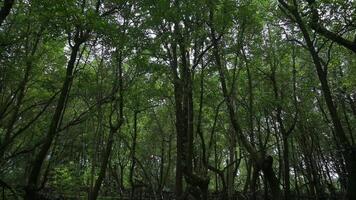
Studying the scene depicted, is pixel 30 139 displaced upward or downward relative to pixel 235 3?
downward

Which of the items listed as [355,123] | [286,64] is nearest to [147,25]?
[286,64]

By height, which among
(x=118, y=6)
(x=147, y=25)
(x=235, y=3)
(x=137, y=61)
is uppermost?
(x=118, y=6)

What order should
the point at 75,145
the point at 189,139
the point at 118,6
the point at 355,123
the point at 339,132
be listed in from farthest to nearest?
the point at 75,145 → the point at 355,123 → the point at 118,6 → the point at 189,139 → the point at 339,132

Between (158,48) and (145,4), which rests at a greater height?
(145,4)

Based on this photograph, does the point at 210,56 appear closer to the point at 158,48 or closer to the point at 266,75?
the point at 158,48

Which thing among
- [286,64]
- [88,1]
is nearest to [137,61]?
[88,1]

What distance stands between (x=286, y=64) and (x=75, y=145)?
18053 mm

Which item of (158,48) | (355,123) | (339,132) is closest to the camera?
(339,132)

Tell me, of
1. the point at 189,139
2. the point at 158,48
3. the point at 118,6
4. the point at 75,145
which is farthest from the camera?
→ the point at 75,145

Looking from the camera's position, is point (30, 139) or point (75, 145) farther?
point (75, 145)

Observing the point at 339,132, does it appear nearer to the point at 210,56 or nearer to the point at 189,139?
the point at 189,139

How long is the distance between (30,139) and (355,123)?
20.8 metres

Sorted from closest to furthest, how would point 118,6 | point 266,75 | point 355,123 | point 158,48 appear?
point 158,48 → point 118,6 → point 266,75 → point 355,123

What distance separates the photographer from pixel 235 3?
42.6 ft
